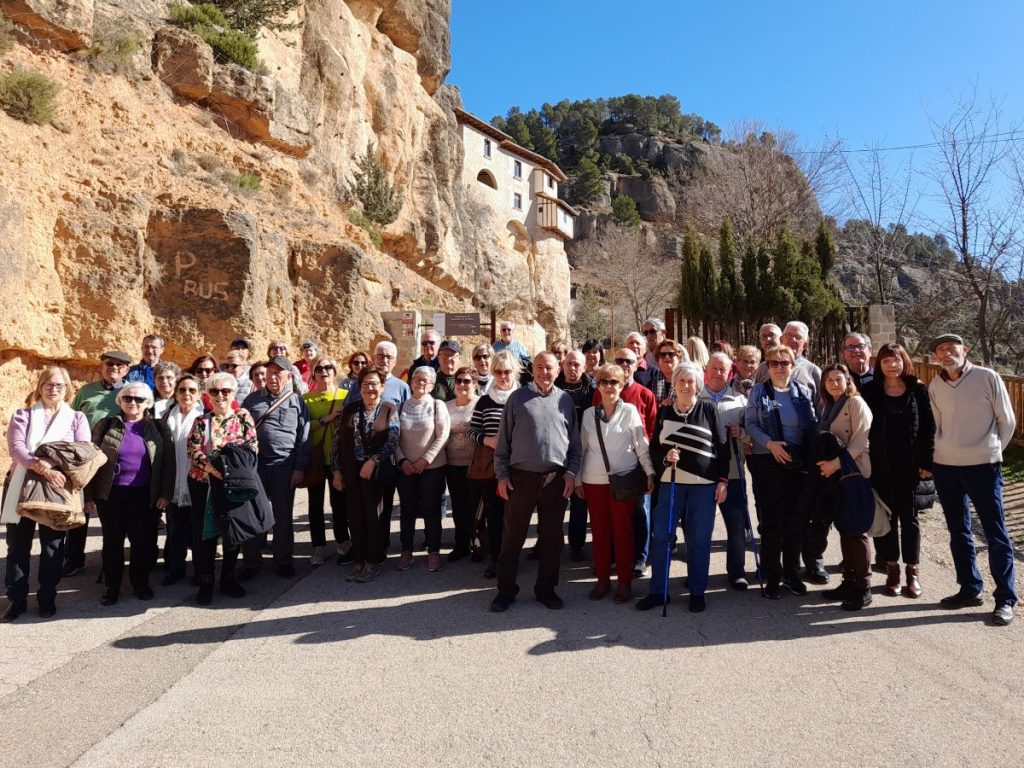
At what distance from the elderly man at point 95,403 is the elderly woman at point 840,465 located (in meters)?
5.94

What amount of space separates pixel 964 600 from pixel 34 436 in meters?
6.91

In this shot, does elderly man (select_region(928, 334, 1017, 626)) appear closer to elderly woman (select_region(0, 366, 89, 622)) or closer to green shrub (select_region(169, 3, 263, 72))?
elderly woman (select_region(0, 366, 89, 622))

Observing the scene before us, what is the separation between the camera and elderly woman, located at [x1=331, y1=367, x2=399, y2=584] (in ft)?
17.9

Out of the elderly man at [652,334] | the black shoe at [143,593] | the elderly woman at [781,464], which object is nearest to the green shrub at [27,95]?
the black shoe at [143,593]

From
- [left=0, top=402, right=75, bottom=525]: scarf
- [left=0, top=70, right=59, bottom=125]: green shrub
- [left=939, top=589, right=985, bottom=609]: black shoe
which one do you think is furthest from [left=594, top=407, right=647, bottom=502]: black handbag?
[left=0, top=70, right=59, bottom=125]: green shrub

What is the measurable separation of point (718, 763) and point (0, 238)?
10.3 m

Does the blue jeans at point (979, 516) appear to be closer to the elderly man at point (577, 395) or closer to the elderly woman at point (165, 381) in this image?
the elderly man at point (577, 395)

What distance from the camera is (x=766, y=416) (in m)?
4.91

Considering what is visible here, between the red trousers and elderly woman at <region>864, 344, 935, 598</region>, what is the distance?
188cm

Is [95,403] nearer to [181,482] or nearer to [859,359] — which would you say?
[181,482]

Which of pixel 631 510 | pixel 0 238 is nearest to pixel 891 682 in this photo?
pixel 631 510

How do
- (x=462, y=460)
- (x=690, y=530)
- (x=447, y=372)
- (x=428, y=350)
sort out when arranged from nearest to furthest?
1. (x=690, y=530)
2. (x=462, y=460)
3. (x=447, y=372)
4. (x=428, y=350)

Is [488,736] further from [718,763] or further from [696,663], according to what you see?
[696,663]

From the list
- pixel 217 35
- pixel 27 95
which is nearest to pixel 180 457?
pixel 27 95
